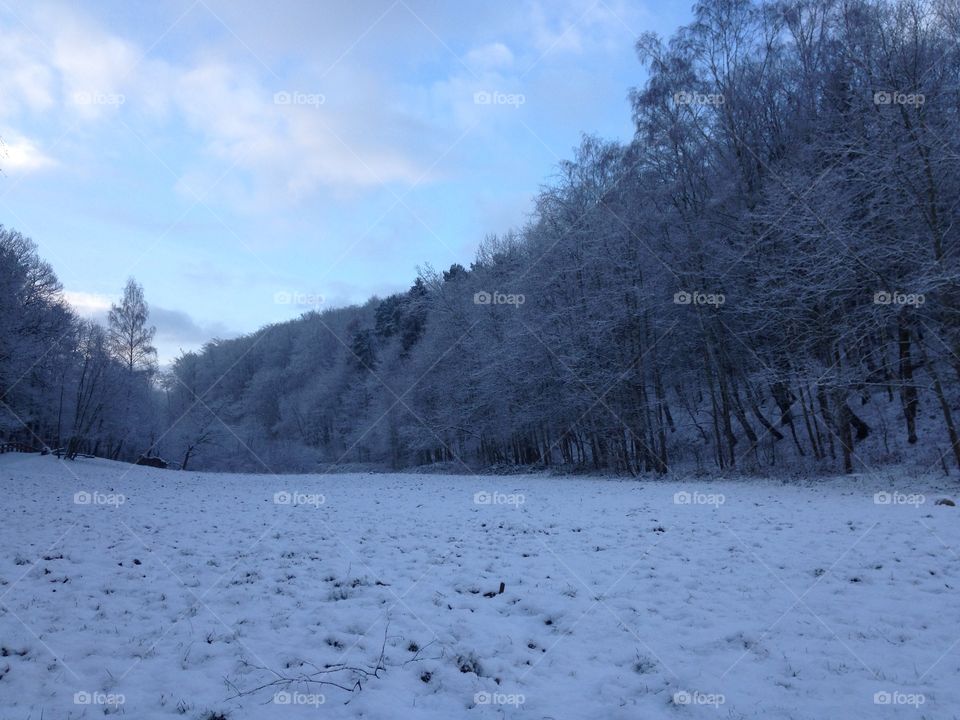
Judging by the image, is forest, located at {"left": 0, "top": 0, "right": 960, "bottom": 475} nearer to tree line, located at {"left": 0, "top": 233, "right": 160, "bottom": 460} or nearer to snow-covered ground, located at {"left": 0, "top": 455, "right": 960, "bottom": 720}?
tree line, located at {"left": 0, "top": 233, "right": 160, "bottom": 460}

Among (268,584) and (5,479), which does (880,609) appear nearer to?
(268,584)

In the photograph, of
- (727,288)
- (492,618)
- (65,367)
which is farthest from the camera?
(65,367)

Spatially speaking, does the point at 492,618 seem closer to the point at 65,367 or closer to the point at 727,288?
the point at 727,288

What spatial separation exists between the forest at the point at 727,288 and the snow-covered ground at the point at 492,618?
23.7ft

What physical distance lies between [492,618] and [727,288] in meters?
18.0

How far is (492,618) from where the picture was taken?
577cm

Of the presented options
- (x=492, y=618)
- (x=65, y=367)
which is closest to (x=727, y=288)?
(x=492, y=618)

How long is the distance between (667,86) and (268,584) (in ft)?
73.2

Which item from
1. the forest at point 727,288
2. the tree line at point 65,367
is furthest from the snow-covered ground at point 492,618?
the tree line at point 65,367

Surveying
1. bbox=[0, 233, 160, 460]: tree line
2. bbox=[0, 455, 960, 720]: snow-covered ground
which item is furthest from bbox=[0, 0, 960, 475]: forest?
bbox=[0, 455, 960, 720]: snow-covered ground

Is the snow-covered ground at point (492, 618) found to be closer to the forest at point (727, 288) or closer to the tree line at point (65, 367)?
the forest at point (727, 288)

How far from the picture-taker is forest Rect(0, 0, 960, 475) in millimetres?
14406

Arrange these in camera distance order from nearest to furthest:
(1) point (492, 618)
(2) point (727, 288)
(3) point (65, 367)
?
(1) point (492, 618), (2) point (727, 288), (3) point (65, 367)

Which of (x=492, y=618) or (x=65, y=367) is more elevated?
(x=65, y=367)
